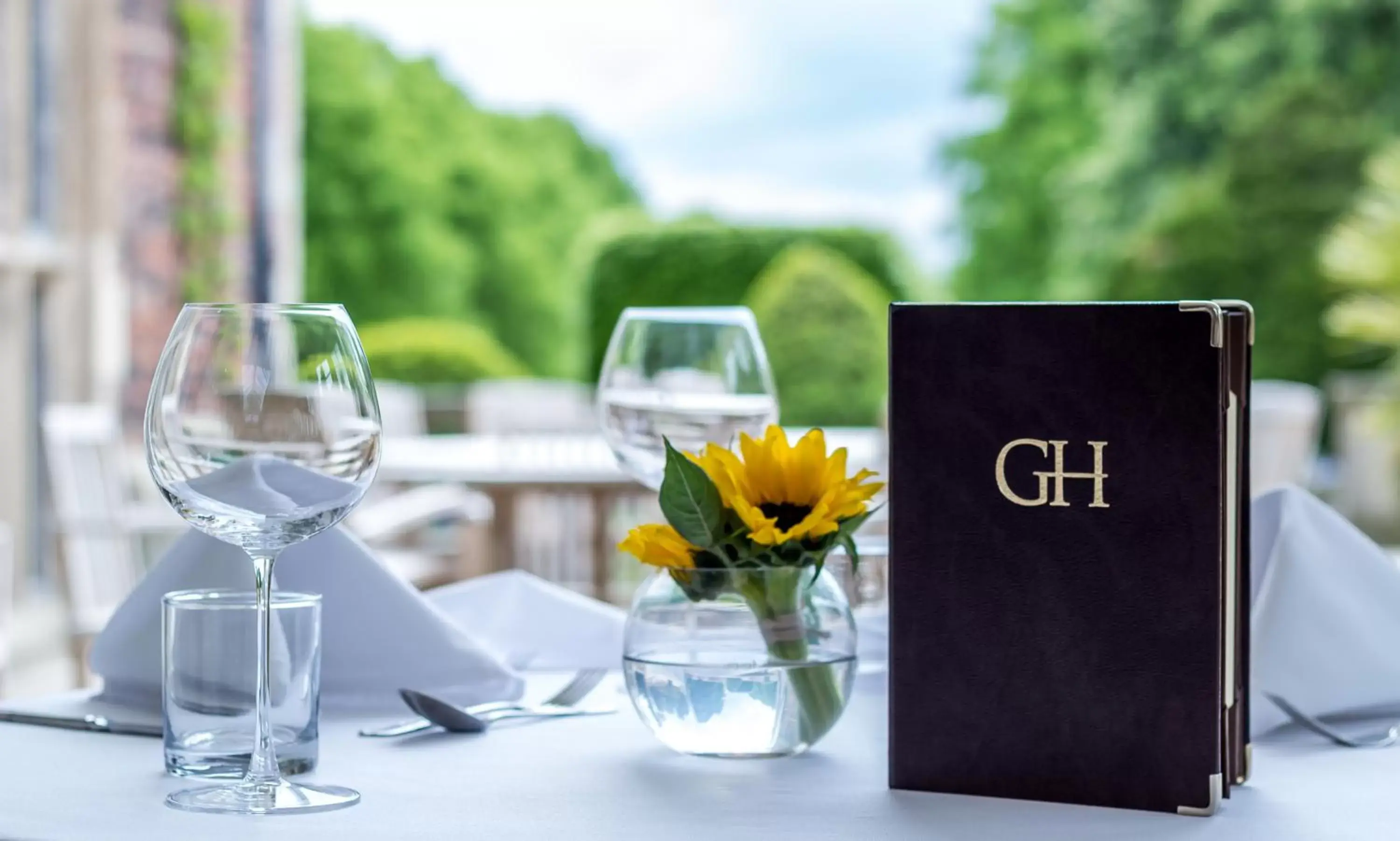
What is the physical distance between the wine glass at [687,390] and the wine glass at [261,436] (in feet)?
1.14

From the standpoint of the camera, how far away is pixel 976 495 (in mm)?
792

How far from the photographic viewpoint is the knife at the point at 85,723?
3.13 ft

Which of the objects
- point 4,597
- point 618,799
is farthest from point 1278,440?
point 618,799

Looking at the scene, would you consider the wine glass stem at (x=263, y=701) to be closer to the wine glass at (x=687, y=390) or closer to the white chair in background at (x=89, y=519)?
the wine glass at (x=687, y=390)

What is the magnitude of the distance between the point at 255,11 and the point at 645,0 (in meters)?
15.6


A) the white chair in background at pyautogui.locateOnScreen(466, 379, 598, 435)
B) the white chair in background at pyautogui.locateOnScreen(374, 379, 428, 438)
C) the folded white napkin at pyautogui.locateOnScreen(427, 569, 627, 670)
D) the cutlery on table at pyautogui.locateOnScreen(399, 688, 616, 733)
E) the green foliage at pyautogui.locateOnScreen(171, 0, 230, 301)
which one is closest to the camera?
the cutlery on table at pyautogui.locateOnScreen(399, 688, 616, 733)

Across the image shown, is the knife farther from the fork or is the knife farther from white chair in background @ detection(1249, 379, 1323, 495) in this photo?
white chair in background @ detection(1249, 379, 1323, 495)

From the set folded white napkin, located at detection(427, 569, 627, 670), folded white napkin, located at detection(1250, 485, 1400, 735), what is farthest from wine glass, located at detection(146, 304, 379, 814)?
folded white napkin, located at detection(1250, 485, 1400, 735)

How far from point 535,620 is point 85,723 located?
0.40 metres

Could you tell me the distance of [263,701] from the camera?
0.79 metres

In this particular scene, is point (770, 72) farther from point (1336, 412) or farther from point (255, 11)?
point (255, 11)

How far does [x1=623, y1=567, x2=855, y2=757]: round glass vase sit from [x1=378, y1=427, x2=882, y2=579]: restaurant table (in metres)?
2.28

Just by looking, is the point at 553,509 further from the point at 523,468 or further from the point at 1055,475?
the point at 1055,475

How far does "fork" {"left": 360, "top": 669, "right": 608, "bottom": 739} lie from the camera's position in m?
0.96
